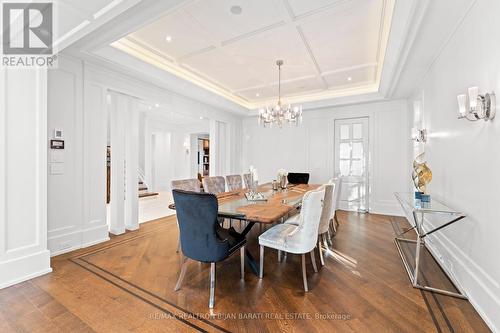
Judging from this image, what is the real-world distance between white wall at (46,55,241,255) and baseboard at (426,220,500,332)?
177 inches

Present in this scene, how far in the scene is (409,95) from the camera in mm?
4844

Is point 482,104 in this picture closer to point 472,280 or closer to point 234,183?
point 472,280

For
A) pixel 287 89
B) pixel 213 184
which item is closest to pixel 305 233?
pixel 213 184

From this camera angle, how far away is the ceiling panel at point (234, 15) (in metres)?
2.52

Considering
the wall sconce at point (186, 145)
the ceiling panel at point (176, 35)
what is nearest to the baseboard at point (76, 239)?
the ceiling panel at point (176, 35)

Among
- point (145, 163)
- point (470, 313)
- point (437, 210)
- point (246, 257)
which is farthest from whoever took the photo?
point (145, 163)

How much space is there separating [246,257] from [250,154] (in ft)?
15.7

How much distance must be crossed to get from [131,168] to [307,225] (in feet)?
11.0

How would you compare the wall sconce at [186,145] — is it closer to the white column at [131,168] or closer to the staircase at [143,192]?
the staircase at [143,192]

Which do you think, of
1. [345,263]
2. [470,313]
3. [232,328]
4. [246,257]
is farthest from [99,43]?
[470,313]

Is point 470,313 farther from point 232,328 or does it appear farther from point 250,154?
point 250,154

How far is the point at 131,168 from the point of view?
4070mm

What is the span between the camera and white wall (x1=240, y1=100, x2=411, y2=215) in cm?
521

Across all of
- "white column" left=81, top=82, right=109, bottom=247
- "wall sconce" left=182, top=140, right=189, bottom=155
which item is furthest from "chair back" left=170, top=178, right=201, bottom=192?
"wall sconce" left=182, top=140, right=189, bottom=155
